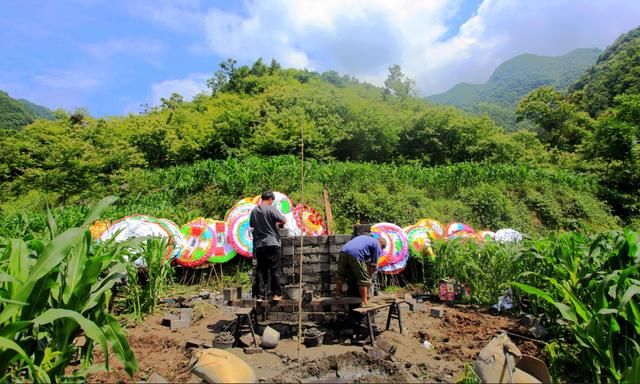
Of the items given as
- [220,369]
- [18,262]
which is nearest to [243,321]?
[220,369]

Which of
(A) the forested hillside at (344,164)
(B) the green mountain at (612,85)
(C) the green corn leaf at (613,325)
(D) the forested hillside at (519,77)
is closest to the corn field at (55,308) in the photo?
(C) the green corn leaf at (613,325)

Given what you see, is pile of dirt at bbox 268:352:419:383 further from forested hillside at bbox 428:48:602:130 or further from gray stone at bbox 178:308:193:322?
forested hillside at bbox 428:48:602:130

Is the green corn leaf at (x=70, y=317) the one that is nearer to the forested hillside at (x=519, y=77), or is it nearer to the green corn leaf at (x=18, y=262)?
the green corn leaf at (x=18, y=262)

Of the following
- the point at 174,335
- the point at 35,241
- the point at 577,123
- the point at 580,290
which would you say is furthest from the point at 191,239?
the point at 577,123

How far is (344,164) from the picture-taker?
15.6m

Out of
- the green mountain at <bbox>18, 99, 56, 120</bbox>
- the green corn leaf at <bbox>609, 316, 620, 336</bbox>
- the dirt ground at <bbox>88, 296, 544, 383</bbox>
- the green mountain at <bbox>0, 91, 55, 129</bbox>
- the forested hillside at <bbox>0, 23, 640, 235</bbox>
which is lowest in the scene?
the dirt ground at <bbox>88, 296, 544, 383</bbox>

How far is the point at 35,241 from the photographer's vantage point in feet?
9.57

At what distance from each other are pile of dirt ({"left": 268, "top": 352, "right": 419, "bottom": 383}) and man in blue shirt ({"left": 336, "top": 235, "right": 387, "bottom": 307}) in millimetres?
1237

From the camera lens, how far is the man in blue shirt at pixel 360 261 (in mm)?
5562

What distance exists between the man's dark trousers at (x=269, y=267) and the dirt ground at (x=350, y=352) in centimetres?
84

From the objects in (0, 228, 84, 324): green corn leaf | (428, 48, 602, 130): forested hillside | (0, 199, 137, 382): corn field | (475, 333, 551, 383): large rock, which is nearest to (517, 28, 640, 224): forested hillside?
(475, 333, 551, 383): large rock

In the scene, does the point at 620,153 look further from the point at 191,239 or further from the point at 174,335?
the point at 174,335

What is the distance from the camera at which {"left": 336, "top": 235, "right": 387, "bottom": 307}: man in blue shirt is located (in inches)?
219

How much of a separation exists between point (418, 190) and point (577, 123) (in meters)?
19.4
